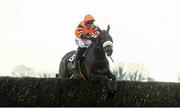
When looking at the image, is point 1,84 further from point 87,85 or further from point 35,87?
point 87,85

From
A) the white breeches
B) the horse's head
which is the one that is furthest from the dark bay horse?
the white breeches

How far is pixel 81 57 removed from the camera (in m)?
17.4

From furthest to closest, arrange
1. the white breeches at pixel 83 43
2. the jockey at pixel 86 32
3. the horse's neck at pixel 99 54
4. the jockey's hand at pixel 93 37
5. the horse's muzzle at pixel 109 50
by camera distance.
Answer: the white breeches at pixel 83 43 → the jockey at pixel 86 32 → the jockey's hand at pixel 93 37 → the horse's neck at pixel 99 54 → the horse's muzzle at pixel 109 50

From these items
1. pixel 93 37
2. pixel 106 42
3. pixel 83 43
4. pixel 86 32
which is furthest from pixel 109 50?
pixel 83 43

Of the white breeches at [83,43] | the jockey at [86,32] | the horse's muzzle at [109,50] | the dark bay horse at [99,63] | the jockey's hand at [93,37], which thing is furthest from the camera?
the white breeches at [83,43]

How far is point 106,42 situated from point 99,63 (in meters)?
1.09

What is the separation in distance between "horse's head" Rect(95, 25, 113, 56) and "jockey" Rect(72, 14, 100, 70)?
0.37 meters

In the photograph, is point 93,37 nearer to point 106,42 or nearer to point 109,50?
point 106,42

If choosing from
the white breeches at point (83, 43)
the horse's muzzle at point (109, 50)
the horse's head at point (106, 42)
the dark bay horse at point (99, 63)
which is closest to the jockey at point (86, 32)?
the white breeches at point (83, 43)

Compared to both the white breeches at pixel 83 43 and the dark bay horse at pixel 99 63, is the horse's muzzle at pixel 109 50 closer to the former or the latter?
the dark bay horse at pixel 99 63

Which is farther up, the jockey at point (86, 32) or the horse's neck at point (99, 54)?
the jockey at point (86, 32)

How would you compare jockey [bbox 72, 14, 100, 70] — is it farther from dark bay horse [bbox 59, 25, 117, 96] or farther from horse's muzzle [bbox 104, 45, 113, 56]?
horse's muzzle [bbox 104, 45, 113, 56]

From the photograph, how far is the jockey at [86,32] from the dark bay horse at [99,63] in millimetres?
200

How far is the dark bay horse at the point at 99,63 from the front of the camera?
15.9 metres
